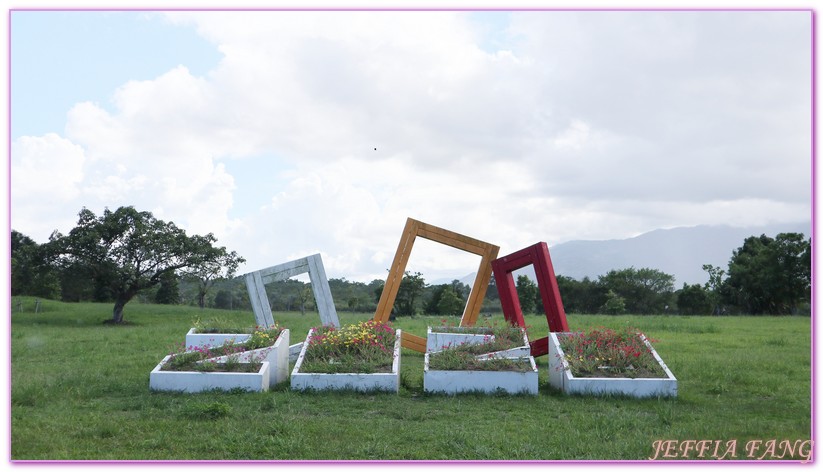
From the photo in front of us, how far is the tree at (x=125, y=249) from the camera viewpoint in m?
23.6

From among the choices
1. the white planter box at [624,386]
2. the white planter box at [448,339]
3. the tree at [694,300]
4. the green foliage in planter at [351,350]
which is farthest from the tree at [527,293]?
the white planter box at [624,386]

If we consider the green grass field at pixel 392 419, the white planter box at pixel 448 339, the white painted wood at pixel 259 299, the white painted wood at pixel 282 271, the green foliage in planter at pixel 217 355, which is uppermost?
the white painted wood at pixel 282 271

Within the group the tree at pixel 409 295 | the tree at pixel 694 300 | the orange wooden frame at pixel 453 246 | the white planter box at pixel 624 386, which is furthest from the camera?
the tree at pixel 694 300

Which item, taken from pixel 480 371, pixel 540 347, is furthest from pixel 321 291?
pixel 480 371

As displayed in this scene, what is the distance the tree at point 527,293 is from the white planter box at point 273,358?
21.4m

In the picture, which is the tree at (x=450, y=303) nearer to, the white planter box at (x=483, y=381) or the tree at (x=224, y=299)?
the tree at (x=224, y=299)

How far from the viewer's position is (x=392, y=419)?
7.55 m

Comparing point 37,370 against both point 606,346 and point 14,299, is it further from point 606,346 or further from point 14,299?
point 14,299

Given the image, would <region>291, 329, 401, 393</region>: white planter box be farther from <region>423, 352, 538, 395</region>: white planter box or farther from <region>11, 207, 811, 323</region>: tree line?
<region>11, 207, 811, 323</region>: tree line

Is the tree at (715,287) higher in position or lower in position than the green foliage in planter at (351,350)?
higher

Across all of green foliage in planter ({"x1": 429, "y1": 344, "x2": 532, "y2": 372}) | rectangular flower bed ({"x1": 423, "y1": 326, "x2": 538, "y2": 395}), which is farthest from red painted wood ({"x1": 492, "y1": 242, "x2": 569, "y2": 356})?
green foliage in planter ({"x1": 429, "y1": 344, "x2": 532, "y2": 372})

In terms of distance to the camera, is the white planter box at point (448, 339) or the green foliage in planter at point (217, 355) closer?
the green foliage in planter at point (217, 355)

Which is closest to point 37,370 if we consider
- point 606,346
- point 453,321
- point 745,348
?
point 453,321

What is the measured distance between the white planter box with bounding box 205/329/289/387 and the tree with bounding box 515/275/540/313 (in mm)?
21382
